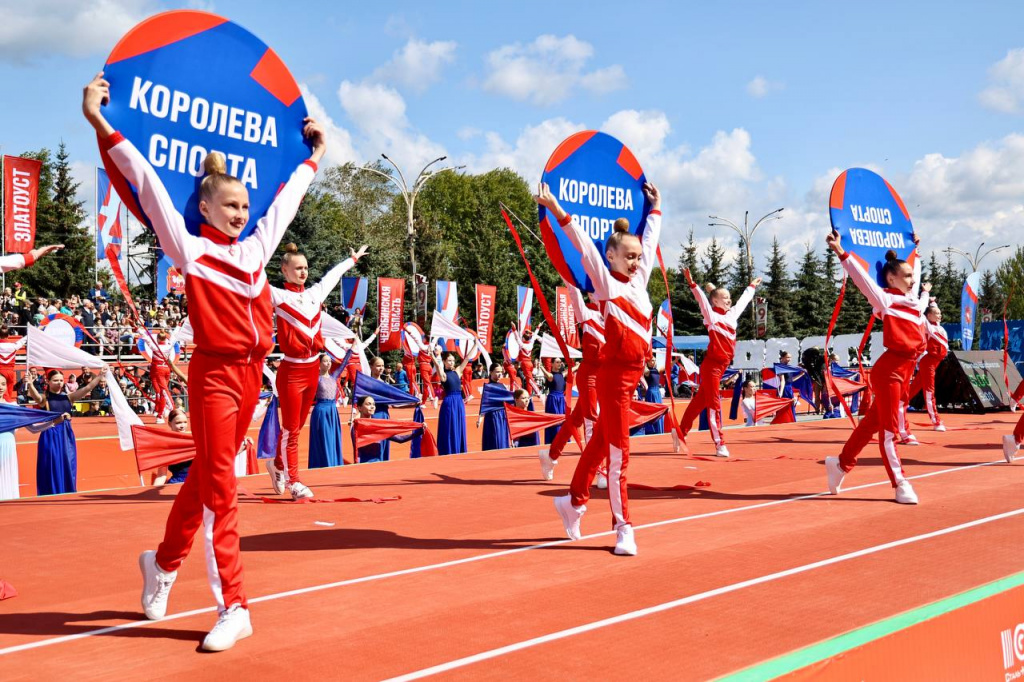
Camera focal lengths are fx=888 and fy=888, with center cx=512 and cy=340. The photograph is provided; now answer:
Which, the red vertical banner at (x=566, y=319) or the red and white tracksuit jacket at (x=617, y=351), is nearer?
the red and white tracksuit jacket at (x=617, y=351)

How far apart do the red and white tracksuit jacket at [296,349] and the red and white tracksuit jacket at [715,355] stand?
5.08 metres

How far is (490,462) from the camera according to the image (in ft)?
40.2

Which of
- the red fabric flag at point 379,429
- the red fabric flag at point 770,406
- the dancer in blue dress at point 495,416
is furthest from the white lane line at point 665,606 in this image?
the red fabric flag at point 770,406

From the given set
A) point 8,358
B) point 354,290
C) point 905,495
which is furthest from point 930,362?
point 8,358

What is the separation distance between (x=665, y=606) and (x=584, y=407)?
4.81 m

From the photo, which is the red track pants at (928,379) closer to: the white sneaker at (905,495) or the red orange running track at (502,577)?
the red orange running track at (502,577)

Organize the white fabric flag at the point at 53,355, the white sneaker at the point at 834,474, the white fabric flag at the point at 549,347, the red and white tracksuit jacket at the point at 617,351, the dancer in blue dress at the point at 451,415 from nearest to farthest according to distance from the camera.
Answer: the red and white tracksuit jacket at the point at 617,351
the white sneaker at the point at 834,474
the white fabric flag at the point at 53,355
the dancer in blue dress at the point at 451,415
the white fabric flag at the point at 549,347

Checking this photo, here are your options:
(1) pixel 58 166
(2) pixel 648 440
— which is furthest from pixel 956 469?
(1) pixel 58 166

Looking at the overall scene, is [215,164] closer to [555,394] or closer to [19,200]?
[555,394]

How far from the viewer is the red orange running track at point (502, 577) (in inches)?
161

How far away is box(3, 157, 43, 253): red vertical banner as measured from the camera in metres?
24.4

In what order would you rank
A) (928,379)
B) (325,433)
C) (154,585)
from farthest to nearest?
(928,379)
(325,433)
(154,585)

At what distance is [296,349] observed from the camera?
864cm

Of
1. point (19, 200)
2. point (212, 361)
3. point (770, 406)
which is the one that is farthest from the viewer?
point (19, 200)
